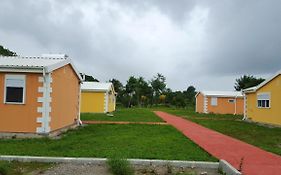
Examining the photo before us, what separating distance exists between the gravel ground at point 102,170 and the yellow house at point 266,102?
664 inches

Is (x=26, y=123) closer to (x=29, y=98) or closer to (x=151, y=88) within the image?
(x=29, y=98)

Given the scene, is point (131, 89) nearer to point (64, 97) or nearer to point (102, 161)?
point (64, 97)

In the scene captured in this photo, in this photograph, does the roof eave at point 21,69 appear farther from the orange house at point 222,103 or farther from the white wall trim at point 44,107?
the orange house at point 222,103

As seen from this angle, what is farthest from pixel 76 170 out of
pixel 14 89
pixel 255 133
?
pixel 255 133

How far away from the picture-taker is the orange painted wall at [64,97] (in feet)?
50.6

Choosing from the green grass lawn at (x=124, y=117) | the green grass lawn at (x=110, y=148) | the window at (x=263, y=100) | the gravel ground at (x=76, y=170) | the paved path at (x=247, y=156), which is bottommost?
the gravel ground at (x=76, y=170)

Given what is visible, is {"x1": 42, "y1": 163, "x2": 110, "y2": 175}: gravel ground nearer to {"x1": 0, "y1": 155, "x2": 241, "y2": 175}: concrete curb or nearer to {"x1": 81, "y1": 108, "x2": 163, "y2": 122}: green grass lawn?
{"x1": 0, "y1": 155, "x2": 241, "y2": 175}: concrete curb

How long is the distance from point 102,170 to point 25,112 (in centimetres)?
734

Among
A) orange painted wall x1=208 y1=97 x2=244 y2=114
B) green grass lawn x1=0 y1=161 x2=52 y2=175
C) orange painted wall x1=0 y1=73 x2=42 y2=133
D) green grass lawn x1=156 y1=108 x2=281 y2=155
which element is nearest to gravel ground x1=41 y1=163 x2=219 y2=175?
green grass lawn x1=0 y1=161 x2=52 y2=175

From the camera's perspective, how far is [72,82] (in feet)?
63.0

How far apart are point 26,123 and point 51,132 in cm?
114

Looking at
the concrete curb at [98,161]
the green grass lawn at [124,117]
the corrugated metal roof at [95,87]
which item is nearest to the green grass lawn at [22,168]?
the concrete curb at [98,161]

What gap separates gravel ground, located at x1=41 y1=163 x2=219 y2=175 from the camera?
7990mm

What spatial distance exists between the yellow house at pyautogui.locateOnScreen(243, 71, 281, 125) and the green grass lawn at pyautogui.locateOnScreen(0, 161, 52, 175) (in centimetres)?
1890
